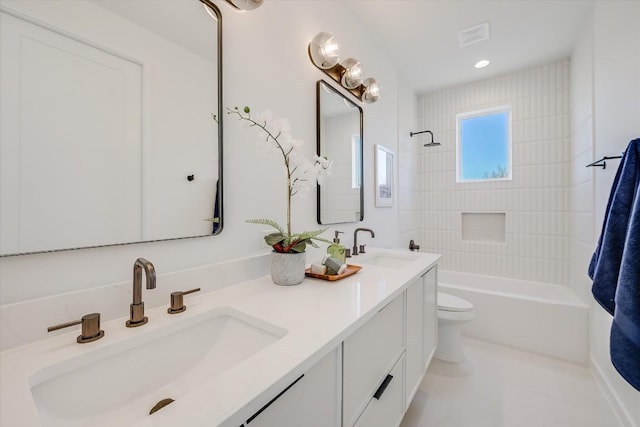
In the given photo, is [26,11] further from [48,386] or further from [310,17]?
[310,17]

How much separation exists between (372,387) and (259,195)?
857mm

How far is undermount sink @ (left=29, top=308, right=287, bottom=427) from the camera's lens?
20.3 inches

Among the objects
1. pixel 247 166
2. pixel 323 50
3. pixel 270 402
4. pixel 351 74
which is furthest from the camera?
pixel 351 74

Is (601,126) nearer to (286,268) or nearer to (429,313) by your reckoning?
(429,313)

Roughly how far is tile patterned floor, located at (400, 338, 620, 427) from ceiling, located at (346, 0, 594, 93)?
2616mm

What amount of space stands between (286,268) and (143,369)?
53cm

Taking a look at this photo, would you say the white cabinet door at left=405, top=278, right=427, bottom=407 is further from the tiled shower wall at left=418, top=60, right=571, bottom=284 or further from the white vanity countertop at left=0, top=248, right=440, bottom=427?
the tiled shower wall at left=418, top=60, right=571, bottom=284

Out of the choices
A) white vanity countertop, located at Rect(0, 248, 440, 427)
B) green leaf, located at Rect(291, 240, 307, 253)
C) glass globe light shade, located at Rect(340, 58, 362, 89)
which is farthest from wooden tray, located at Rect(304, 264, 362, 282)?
glass globe light shade, located at Rect(340, 58, 362, 89)

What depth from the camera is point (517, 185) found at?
108 inches

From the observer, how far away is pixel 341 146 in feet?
5.68

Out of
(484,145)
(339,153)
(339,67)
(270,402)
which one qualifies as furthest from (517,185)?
(270,402)

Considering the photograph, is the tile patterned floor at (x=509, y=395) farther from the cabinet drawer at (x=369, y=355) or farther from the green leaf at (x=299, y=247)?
the green leaf at (x=299, y=247)

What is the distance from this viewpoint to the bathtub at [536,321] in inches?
77.5

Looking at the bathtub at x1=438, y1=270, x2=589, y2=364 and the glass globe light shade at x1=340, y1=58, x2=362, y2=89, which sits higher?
the glass globe light shade at x1=340, y1=58, x2=362, y2=89
